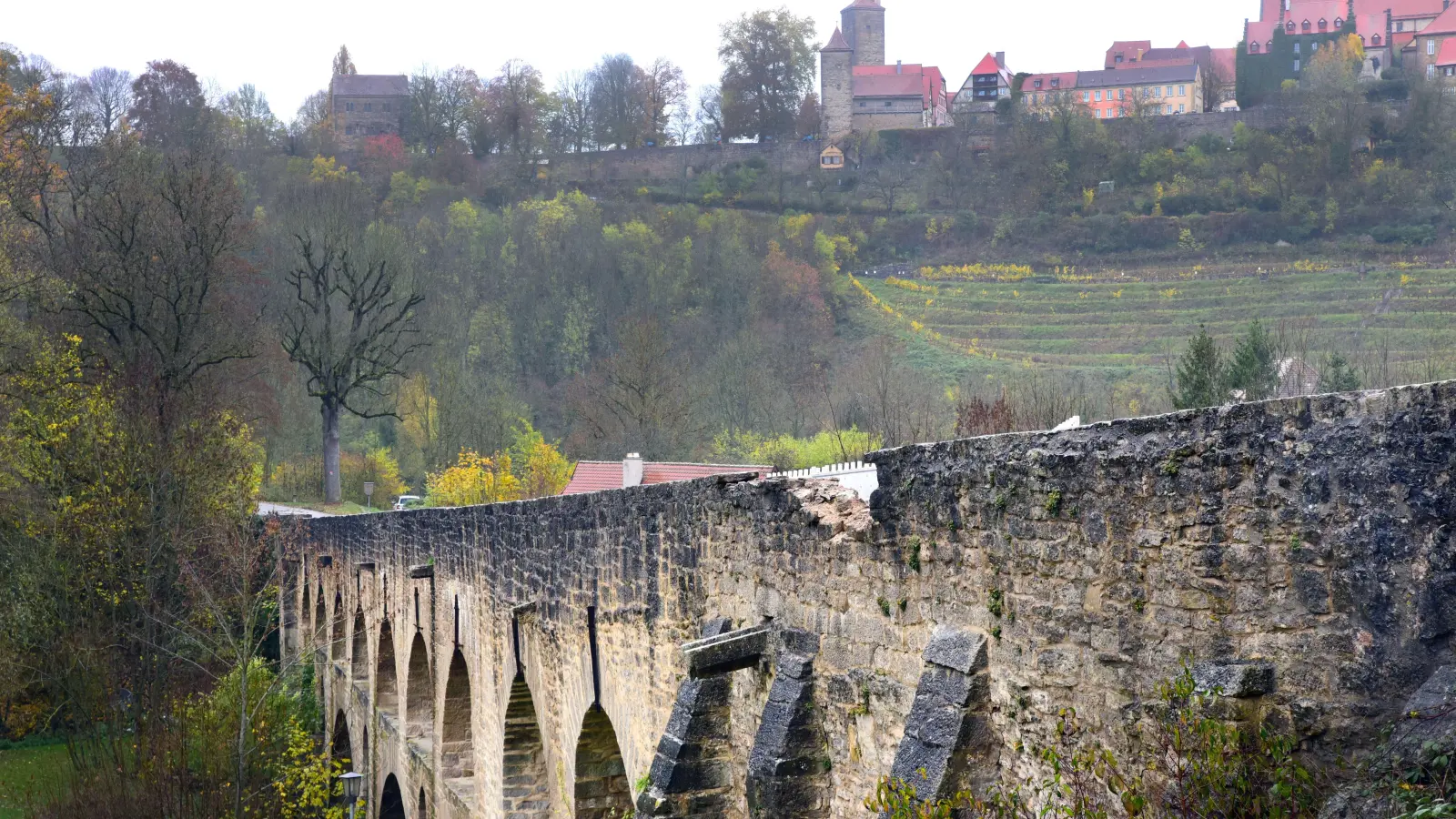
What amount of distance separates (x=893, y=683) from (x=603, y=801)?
5.58 meters

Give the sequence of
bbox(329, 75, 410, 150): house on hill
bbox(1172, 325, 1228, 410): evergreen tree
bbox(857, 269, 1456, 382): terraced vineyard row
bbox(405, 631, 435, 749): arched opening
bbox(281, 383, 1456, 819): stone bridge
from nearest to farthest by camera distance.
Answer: bbox(281, 383, 1456, 819): stone bridge, bbox(405, 631, 435, 749): arched opening, bbox(1172, 325, 1228, 410): evergreen tree, bbox(857, 269, 1456, 382): terraced vineyard row, bbox(329, 75, 410, 150): house on hill

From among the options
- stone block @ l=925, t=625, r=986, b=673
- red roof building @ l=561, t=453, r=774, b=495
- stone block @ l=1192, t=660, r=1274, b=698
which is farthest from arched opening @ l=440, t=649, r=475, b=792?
stone block @ l=1192, t=660, r=1274, b=698

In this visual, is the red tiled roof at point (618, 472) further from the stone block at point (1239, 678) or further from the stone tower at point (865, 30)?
the stone tower at point (865, 30)

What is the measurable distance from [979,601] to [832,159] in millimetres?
105065

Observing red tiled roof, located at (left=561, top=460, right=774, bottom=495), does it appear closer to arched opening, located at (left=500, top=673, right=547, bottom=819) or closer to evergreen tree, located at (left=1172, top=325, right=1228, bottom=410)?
evergreen tree, located at (left=1172, top=325, right=1228, bottom=410)

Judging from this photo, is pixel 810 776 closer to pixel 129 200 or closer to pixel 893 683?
pixel 893 683

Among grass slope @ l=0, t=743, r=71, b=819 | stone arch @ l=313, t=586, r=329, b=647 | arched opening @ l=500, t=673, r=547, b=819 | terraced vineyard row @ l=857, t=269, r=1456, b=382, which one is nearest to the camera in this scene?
arched opening @ l=500, t=673, r=547, b=819

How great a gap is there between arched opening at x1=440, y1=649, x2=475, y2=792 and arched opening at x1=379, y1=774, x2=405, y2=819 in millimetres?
4671

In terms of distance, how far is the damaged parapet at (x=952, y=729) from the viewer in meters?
5.42

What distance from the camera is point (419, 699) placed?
19.7 meters

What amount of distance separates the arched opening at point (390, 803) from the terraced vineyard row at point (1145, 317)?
1514 inches

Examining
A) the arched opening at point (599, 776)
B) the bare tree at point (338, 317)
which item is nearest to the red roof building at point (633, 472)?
the arched opening at point (599, 776)

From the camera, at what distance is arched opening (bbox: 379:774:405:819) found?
2184 cm

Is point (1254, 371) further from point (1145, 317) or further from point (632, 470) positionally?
point (1145, 317)
